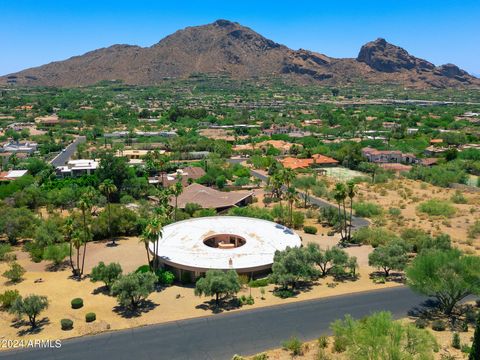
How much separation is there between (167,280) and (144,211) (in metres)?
20.1

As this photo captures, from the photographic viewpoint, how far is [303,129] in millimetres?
144625

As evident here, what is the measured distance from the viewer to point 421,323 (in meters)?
29.8

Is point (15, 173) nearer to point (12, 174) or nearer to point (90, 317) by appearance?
point (12, 174)

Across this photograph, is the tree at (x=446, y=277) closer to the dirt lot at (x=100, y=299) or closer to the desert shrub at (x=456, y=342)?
the desert shrub at (x=456, y=342)

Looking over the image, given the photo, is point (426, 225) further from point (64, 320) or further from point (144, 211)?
point (64, 320)

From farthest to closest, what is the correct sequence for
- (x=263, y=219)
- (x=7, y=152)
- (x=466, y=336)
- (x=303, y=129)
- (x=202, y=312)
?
(x=303, y=129) → (x=7, y=152) → (x=263, y=219) → (x=202, y=312) → (x=466, y=336)

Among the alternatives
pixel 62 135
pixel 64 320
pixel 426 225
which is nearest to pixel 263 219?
pixel 426 225

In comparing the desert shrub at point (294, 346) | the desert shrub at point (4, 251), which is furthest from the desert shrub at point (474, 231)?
the desert shrub at point (4, 251)

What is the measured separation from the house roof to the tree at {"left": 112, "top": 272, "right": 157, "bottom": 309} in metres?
26.5

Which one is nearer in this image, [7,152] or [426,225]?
[426,225]

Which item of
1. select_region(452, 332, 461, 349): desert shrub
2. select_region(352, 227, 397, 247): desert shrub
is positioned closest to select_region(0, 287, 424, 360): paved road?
select_region(452, 332, 461, 349): desert shrub

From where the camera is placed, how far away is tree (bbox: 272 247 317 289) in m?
36.0

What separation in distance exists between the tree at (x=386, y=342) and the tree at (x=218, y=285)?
449 inches

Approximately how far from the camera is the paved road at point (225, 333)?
27.3m
